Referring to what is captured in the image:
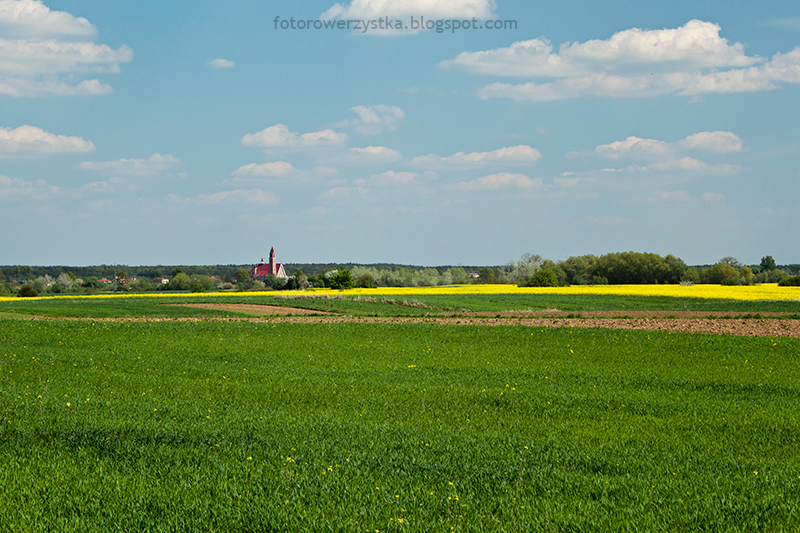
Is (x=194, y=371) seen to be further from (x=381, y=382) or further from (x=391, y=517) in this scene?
(x=391, y=517)

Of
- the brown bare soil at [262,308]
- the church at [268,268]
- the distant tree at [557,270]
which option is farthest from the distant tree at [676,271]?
the church at [268,268]

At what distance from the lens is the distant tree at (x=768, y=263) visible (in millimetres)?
116381

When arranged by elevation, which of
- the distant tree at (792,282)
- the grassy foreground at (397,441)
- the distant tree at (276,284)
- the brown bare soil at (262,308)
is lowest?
the grassy foreground at (397,441)

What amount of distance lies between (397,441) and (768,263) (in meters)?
129

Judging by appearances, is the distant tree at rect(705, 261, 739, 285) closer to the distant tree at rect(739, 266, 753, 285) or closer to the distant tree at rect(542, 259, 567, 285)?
the distant tree at rect(739, 266, 753, 285)

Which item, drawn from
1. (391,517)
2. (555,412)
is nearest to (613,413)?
(555,412)

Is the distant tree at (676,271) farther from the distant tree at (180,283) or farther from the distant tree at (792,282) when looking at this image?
the distant tree at (180,283)

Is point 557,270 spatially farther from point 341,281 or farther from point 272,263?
point 272,263

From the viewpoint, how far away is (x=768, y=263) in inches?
4601

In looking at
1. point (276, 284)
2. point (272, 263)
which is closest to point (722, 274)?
point (276, 284)

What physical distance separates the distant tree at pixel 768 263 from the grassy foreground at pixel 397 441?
114 meters

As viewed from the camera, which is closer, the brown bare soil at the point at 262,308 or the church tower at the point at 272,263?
the brown bare soil at the point at 262,308

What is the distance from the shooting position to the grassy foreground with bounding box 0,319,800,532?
648cm

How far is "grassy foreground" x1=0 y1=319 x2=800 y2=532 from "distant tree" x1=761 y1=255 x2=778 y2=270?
114020 mm
